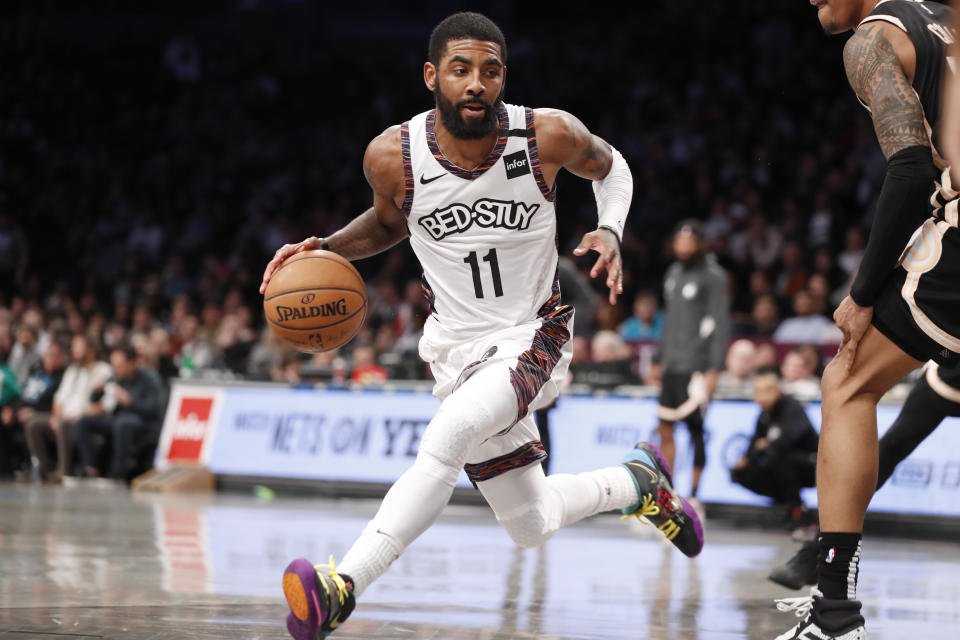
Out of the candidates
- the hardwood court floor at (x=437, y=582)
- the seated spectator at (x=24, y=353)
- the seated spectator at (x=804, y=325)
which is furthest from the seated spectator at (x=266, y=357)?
the seated spectator at (x=804, y=325)

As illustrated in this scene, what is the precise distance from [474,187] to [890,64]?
159 cm

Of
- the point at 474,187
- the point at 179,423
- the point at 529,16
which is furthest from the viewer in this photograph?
the point at 529,16

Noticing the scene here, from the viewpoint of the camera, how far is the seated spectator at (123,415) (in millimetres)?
13812

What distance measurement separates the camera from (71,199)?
74.0 ft

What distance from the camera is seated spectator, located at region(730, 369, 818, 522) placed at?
9.68 metres

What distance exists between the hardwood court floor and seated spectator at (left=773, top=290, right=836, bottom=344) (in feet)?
10.8

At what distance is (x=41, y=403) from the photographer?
1510cm

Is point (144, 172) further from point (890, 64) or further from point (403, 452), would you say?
point (890, 64)

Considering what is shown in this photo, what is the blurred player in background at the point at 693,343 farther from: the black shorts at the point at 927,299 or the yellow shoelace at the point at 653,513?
the black shorts at the point at 927,299

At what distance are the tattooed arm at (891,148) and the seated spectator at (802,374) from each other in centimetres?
649

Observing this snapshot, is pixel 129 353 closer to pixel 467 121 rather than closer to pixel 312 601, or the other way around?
pixel 467 121

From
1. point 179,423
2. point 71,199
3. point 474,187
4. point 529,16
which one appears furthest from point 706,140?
point 474,187

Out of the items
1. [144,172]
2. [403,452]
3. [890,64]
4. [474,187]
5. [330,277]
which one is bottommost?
[403,452]

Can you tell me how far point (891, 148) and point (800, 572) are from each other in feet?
8.00
